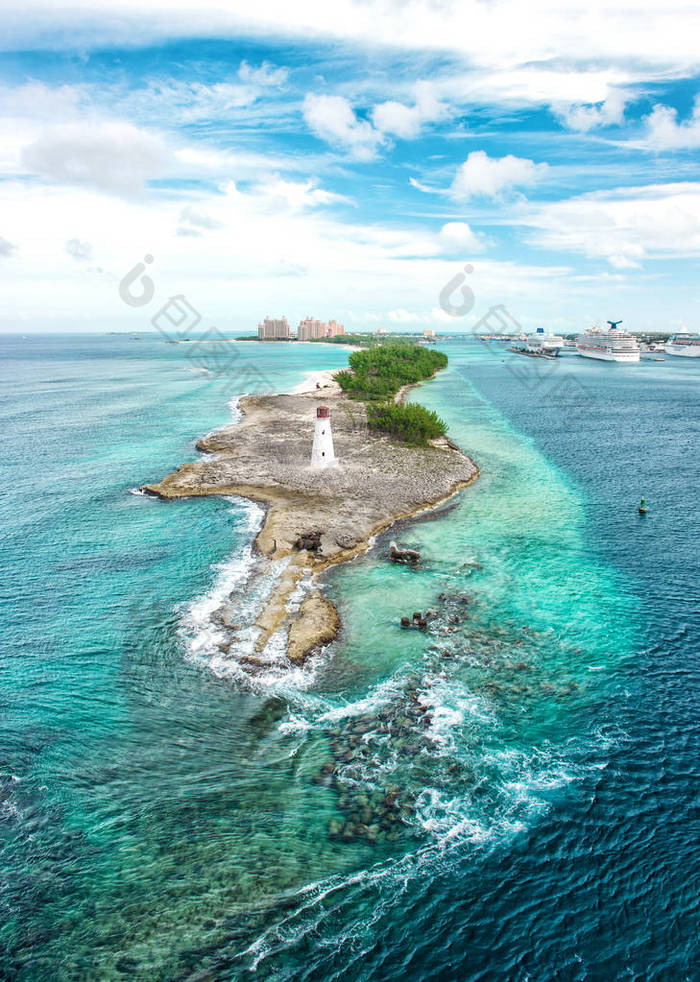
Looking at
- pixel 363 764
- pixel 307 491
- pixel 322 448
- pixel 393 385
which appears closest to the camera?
pixel 363 764

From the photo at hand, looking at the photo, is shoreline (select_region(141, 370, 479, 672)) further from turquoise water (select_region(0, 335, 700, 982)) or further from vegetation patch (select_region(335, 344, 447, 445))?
vegetation patch (select_region(335, 344, 447, 445))

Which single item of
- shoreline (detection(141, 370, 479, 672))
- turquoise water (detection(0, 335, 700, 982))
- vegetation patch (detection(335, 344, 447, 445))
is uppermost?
vegetation patch (detection(335, 344, 447, 445))

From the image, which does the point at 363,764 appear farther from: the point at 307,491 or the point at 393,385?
the point at 393,385

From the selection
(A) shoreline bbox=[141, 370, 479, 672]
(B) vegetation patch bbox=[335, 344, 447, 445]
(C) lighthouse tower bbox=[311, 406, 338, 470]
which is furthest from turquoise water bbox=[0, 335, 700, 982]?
(B) vegetation patch bbox=[335, 344, 447, 445]

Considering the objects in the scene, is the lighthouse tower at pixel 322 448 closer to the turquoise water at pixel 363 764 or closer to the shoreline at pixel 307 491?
the shoreline at pixel 307 491

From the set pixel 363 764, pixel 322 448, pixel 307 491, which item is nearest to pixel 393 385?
pixel 322 448
